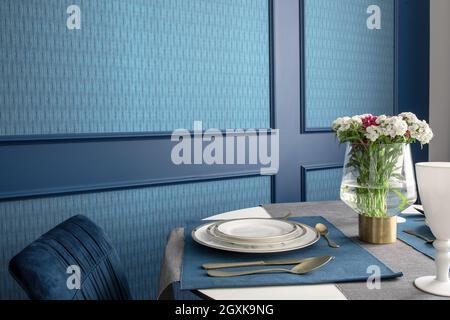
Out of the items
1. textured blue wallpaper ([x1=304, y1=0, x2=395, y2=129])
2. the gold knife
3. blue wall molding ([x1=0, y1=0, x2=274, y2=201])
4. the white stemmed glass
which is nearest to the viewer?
the white stemmed glass

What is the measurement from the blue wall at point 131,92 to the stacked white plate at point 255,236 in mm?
861

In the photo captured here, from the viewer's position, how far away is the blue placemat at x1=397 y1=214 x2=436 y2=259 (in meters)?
0.90

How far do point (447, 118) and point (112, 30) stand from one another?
5.76 feet

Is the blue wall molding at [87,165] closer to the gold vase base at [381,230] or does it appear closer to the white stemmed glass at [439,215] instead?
the gold vase base at [381,230]

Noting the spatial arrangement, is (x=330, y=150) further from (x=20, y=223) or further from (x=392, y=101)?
(x=20, y=223)

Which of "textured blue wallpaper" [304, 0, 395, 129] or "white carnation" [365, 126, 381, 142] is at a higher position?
"textured blue wallpaper" [304, 0, 395, 129]

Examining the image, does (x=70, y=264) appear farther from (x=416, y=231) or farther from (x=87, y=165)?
(x=87, y=165)

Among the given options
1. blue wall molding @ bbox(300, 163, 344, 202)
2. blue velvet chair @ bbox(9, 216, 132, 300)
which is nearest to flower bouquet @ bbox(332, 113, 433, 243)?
blue velvet chair @ bbox(9, 216, 132, 300)

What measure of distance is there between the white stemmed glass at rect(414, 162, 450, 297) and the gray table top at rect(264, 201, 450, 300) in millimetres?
26

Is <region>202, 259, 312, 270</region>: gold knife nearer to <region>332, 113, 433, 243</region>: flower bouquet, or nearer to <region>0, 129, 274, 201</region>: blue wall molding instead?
Result: <region>332, 113, 433, 243</region>: flower bouquet

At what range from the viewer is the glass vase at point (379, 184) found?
3.00 feet

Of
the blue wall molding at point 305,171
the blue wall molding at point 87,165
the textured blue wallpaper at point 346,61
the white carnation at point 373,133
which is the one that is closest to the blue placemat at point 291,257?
the white carnation at point 373,133

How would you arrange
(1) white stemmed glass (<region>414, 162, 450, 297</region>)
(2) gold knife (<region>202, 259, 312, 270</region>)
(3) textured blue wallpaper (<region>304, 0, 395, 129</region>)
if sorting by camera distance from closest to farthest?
(1) white stemmed glass (<region>414, 162, 450, 297</region>) < (2) gold knife (<region>202, 259, 312, 270</region>) < (3) textured blue wallpaper (<region>304, 0, 395, 129</region>)

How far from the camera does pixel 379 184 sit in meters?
0.92
